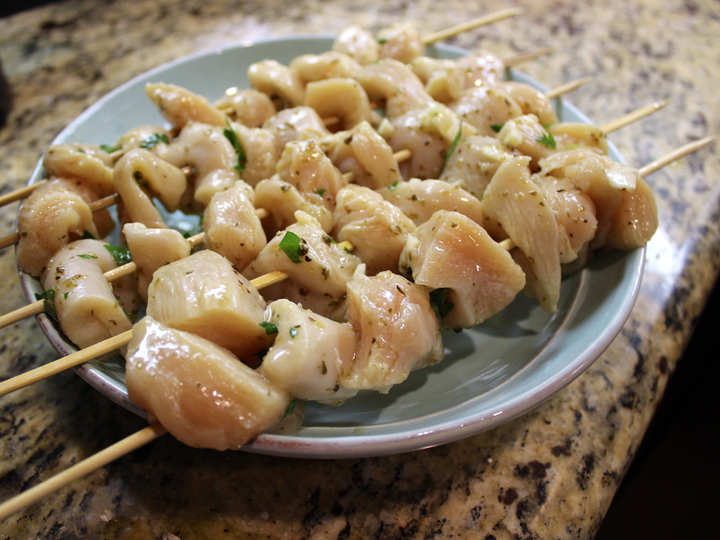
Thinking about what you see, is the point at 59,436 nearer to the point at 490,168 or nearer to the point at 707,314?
the point at 490,168

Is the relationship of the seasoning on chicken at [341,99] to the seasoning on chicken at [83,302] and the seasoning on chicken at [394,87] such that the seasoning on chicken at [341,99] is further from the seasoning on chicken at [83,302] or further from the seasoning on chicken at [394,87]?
the seasoning on chicken at [83,302]

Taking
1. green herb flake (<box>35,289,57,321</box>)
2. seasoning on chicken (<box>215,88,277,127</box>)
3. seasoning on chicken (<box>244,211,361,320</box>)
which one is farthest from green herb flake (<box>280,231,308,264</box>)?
seasoning on chicken (<box>215,88,277,127</box>)

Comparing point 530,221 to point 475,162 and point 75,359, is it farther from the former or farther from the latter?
point 75,359

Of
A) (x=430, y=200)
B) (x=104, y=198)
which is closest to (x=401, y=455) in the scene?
(x=430, y=200)

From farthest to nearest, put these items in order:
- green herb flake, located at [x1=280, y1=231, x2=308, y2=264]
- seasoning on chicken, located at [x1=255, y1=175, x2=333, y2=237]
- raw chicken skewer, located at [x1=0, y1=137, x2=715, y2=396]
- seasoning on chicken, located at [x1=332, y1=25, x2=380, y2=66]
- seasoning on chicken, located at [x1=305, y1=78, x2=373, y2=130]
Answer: seasoning on chicken, located at [x1=332, y1=25, x2=380, y2=66], seasoning on chicken, located at [x1=305, y1=78, x2=373, y2=130], seasoning on chicken, located at [x1=255, y1=175, x2=333, y2=237], green herb flake, located at [x1=280, y1=231, x2=308, y2=264], raw chicken skewer, located at [x1=0, y1=137, x2=715, y2=396]

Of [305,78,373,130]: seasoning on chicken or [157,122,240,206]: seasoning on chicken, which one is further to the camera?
[305,78,373,130]: seasoning on chicken

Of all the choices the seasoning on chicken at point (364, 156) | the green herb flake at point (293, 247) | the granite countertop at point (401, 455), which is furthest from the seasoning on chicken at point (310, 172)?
the granite countertop at point (401, 455)

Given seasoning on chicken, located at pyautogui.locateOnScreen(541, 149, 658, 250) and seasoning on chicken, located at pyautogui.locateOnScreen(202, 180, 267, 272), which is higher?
seasoning on chicken, located at pyautogui.locateOnScreen(202, 180, 267, 272)

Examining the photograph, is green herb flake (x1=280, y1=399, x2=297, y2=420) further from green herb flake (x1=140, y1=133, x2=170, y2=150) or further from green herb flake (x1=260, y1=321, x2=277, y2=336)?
green herb flake (x1=140, y1=133, x2=170, y2=150)
